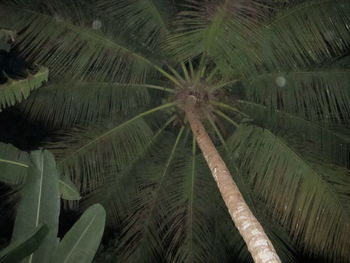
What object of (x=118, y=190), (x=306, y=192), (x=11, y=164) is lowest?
(x=118, y=190)

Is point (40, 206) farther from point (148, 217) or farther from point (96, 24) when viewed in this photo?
point (148, 217)

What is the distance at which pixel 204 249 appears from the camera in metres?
5.32

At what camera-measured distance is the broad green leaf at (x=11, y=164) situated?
103 inches

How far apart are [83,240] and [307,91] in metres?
3.56

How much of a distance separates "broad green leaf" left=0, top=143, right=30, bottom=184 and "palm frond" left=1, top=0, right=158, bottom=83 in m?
2.12

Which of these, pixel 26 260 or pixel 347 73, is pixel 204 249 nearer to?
pixel 347 73

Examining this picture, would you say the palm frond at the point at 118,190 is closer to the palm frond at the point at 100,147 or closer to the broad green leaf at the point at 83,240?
the palm frond at the point at 100,147

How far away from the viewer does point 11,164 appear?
Result: 8.65ft

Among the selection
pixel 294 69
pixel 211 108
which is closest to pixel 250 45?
pixel 294 69

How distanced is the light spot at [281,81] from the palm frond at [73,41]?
64.1 inches

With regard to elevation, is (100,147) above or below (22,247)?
below

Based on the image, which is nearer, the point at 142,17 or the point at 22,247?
the point at 22,247

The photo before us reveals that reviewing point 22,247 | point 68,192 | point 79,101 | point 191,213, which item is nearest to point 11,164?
point 68,192

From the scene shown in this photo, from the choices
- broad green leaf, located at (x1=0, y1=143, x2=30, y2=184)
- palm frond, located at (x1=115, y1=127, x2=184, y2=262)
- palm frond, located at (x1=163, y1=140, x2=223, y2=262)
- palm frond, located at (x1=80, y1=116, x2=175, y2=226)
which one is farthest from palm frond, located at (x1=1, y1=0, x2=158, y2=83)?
broad green leaf, located at (x1=0, y1=143, x2=30, y2=184)
